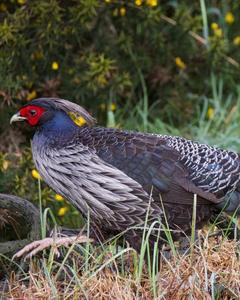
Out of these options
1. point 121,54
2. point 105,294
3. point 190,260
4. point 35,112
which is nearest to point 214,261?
point 190,260

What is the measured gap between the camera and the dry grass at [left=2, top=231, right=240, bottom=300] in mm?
4512

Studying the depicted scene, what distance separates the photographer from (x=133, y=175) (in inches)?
198

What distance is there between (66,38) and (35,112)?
5.07ft

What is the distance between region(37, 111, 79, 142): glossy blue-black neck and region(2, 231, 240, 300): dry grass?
0.76m

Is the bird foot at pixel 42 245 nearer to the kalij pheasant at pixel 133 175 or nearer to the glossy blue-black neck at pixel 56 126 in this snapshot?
the kalij pheasant at pixel 133 175

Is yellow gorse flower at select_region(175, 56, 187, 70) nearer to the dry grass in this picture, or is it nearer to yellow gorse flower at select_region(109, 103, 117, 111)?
yellow gorse flower at select_region(109, 103, 117, 111)

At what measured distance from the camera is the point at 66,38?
672 centimetres

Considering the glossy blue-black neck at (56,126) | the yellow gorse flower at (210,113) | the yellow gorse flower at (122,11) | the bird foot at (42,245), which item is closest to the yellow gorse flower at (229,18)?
the yellow gorse flower at (210,113)

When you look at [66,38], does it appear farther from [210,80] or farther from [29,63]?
A: [210,80]

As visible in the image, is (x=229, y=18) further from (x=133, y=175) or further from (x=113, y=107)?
(x=133, y=175)

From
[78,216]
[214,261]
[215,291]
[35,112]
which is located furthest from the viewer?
[78,216]

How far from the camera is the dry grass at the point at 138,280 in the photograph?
4512 millimetres

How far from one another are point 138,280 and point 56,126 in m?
1.22

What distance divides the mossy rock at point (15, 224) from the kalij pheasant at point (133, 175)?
323mm
